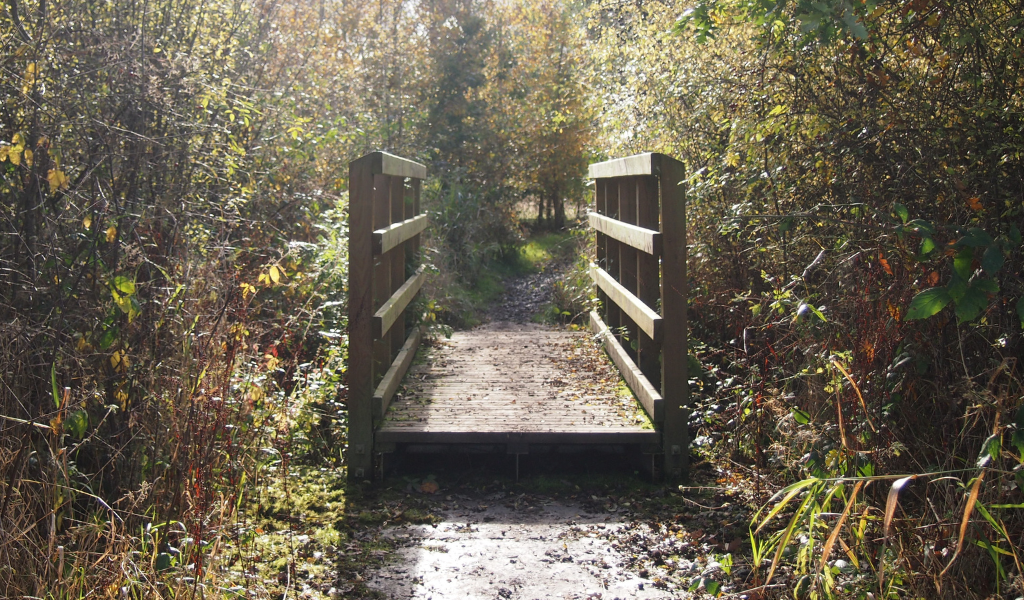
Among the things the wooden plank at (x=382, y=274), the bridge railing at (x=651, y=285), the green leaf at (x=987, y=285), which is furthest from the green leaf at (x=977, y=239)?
the wooden plank at (x=382, y=274)

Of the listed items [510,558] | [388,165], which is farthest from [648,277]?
[510,558]

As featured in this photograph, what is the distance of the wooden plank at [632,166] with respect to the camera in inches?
191

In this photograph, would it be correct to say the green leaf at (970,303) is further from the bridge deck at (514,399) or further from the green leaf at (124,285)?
the green leaf at (124,285)

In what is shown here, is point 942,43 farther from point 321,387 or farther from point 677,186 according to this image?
point 321,387

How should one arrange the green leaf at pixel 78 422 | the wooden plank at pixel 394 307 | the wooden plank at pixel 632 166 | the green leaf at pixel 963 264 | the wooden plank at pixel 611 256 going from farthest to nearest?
the wooden plank at pixel 611 256 < the wooden plank at pixel 394 307 < the wooden plank at pixel 632 166 < the green leaf at pixel 78 422 < the green leaf at pixel 963 264

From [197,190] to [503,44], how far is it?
57.5ft

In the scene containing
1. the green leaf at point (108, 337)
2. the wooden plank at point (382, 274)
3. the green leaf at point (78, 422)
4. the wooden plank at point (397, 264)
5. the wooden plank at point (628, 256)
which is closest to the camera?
the green leaf at point (78, 422)

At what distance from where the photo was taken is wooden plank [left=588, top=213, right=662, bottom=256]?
4.99 meters

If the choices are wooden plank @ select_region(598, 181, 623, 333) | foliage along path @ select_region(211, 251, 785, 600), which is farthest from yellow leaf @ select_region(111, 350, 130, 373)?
wooden plank @ select_region(598, 181, 623, 333)

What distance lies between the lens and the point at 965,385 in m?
3.04

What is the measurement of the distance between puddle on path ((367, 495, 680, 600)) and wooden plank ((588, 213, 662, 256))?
1495 mm

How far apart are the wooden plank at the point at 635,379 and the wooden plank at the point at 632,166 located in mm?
1246

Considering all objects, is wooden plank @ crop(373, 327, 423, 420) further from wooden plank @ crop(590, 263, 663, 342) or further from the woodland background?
wooden plank @ crop(590, 263, 663, 342)

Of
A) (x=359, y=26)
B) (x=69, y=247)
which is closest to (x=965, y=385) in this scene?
(x=69, y=247)
